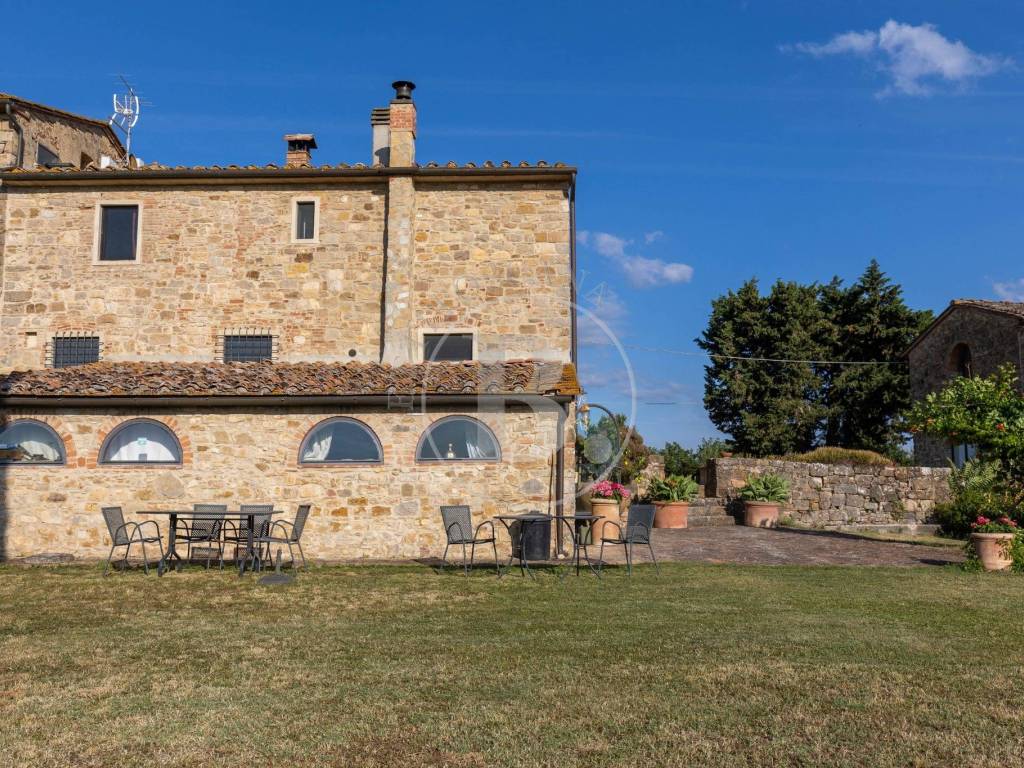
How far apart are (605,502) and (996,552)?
6042 mm

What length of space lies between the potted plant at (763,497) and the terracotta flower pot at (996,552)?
6754 mm

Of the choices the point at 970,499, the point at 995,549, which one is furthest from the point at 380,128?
the point at 970,499

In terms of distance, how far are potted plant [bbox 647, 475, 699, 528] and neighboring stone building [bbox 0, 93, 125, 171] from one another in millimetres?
13613

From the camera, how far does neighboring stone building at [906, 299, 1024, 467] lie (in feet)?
65.8

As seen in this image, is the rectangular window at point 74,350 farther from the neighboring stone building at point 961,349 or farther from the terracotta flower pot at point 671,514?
the neighboring stone building at point 961,349

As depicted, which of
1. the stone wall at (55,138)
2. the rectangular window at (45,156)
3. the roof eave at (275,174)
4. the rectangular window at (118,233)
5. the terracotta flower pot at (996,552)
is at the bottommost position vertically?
the terracotta flower pot at (996,552)

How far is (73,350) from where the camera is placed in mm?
15773

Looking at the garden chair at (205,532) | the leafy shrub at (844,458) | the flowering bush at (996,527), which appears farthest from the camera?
the leafy shrub at (844,458)

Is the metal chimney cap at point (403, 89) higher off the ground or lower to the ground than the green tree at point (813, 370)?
higher

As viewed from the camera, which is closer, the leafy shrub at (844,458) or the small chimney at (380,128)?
the small chimney at (380,128)

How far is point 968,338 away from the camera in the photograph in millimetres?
21859

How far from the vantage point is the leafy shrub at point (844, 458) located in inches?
839

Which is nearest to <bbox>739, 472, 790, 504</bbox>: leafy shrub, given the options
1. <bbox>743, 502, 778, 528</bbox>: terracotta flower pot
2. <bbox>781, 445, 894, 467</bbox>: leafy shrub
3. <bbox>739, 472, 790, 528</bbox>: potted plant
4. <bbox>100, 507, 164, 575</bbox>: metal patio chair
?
<bbox>739, 472, 790, 528</bbox>: potted plant

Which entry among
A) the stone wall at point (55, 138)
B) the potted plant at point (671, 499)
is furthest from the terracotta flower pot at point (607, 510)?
the stone wall at point (55, 138)
